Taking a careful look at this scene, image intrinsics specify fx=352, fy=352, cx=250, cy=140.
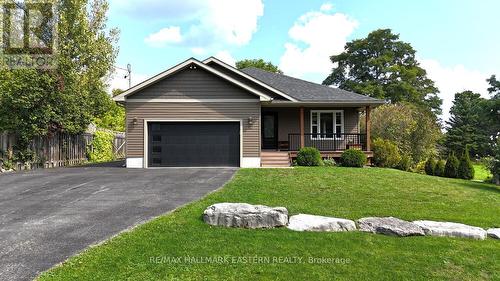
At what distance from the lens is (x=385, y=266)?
4.90 m

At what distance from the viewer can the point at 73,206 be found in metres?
8.02

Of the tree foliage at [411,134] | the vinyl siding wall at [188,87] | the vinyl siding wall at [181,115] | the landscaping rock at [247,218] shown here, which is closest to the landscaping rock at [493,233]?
the landscaping rock at [247,218]

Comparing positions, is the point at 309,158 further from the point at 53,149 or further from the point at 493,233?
the point at 53,149

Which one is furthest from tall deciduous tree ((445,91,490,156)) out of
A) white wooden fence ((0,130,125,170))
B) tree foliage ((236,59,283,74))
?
white wooden fence ((0,130,125,170))

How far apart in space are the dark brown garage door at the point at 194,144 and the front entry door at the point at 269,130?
137 inches

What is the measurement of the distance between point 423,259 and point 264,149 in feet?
45.8

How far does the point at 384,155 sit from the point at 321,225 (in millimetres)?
13730

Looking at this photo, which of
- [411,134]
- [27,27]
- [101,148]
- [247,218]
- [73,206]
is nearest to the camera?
[247,218]

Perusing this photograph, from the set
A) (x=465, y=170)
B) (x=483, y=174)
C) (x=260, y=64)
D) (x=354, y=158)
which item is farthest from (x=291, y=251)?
(x=260, y=64)

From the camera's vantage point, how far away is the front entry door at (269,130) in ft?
63.4

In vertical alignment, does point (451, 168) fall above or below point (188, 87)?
below

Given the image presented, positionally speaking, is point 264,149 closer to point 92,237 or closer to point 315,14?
point 315,14

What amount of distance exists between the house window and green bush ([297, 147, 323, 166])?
2.62 m

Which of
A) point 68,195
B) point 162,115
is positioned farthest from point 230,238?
point 162,115
